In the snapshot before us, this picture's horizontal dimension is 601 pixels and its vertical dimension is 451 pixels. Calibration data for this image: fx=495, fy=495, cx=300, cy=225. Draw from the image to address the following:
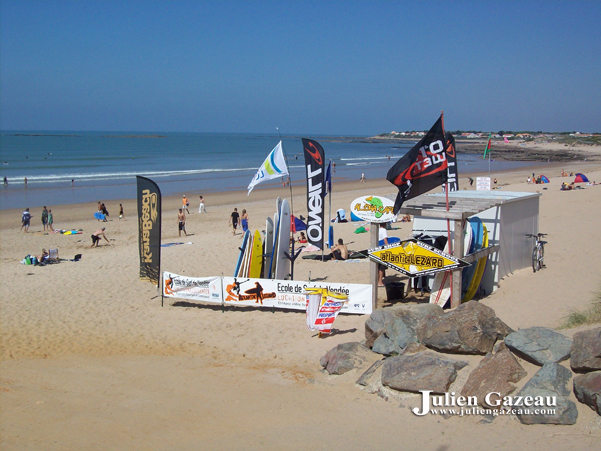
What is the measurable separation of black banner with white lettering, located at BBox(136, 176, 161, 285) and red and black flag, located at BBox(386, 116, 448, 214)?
20.6 feet

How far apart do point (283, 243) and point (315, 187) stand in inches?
97.2

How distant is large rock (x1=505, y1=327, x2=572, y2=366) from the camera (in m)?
6.41

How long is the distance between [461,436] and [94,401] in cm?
523

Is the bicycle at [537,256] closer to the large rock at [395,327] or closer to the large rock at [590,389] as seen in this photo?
the large rock at [395,327]

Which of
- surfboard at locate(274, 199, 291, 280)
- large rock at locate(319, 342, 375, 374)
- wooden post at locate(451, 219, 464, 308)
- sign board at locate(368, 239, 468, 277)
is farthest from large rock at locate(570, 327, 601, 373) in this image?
surfboard at locate(274, 199, 291, 280)

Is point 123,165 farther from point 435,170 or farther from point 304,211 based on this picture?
point 435,170

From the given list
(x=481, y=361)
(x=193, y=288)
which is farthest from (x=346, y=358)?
(x=193, y=288)

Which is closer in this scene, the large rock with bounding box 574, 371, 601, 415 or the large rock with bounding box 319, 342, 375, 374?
the large rock with bounding box 574, 371, 601, 415

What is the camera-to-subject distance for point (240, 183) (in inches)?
1901

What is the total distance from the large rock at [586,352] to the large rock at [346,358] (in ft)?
9.71

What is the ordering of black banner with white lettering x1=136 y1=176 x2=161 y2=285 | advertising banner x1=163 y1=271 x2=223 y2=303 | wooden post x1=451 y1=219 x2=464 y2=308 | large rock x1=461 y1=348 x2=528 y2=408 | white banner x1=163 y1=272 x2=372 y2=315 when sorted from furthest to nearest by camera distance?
1. black banner with white lettering x1=136 y1=176 x2=161 y2=285
2. advertising banner x1=163 y1=271 x2=223 y2=303
3. white banner x1=163 y1=272 x2=372 y2=315
4. wooden post x1=451 y1=219 x2=464 y2=308
5. large rock x1=461 y1=348 x2=528 y2=408

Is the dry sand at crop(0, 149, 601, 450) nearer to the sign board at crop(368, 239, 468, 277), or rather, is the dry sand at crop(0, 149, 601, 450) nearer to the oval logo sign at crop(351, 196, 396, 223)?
the sign board at crop(368, 239, 468, 277)

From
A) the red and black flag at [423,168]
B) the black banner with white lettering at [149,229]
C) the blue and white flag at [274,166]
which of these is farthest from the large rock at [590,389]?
the black banner with white lettering at [149,229]

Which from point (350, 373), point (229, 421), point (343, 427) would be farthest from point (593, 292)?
point (229, 421)
